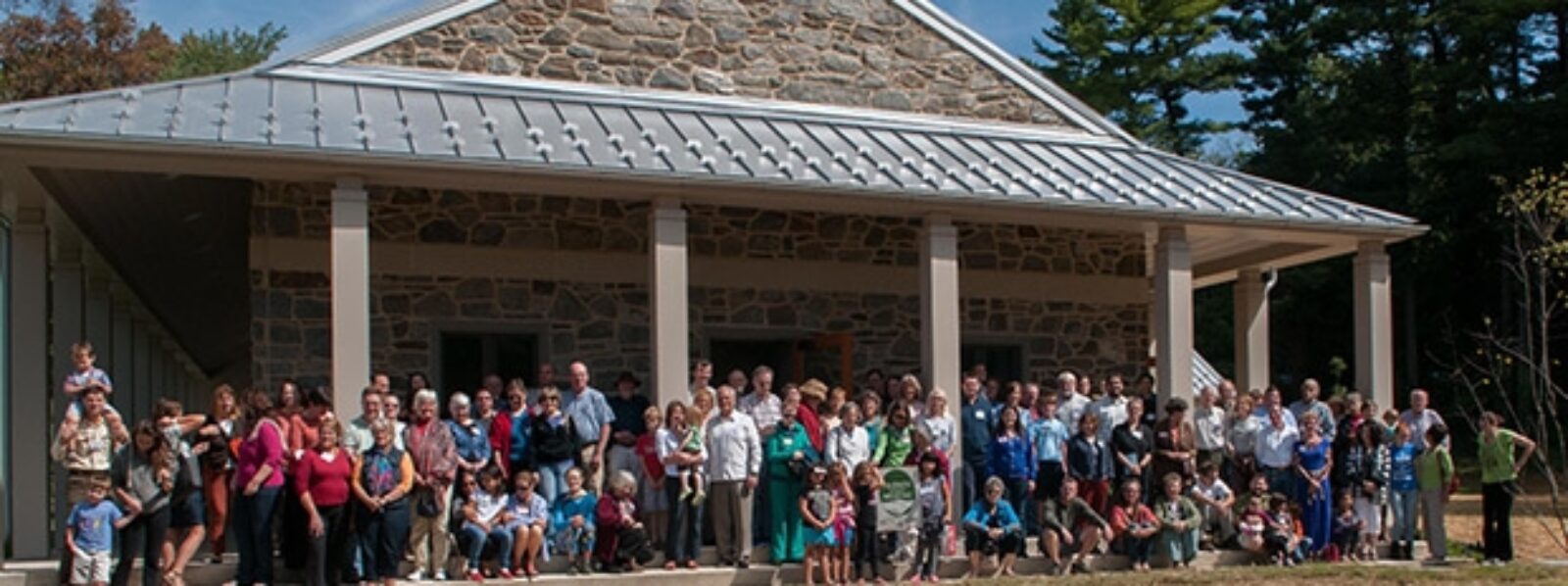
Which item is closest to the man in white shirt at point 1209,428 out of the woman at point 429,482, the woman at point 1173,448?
the woman at point 1173,448

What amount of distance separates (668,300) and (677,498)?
5.11 ft

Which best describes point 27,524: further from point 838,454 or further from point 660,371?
point 838,454

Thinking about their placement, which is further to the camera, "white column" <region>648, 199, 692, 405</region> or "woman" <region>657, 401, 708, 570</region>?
"white column" <region>648, 199, 692, 405</region>

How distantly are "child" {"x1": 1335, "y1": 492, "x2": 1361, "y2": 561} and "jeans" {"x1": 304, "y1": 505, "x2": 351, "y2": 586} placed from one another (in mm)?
8000

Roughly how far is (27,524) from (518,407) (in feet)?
11.3

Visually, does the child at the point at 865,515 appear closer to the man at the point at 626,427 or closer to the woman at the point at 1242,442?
the man at the point at 626,427

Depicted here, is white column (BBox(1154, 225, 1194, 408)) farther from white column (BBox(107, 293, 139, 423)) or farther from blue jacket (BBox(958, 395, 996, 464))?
white column (BBox(107, 293, 139, 423))

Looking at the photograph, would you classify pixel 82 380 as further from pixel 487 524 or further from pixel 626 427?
pixel 626 427

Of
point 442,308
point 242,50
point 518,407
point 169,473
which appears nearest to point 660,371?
point 518,407

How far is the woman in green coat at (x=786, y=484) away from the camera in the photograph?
508 inches

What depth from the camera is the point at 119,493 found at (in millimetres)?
10992

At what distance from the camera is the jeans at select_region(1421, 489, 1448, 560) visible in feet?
49.6

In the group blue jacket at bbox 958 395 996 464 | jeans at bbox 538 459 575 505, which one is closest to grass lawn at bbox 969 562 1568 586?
blue jacket at bbox 958 395 996 464

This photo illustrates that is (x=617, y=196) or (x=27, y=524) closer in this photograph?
(x=27, y=524)
